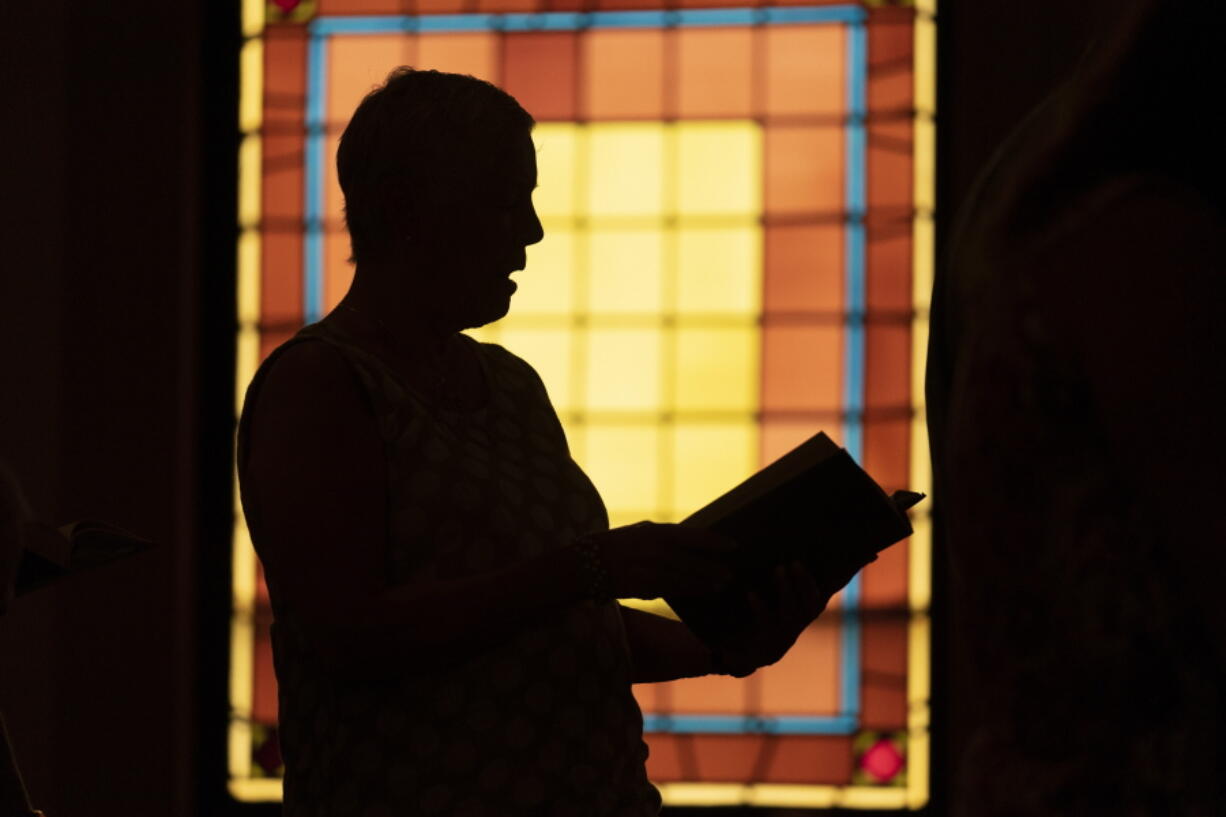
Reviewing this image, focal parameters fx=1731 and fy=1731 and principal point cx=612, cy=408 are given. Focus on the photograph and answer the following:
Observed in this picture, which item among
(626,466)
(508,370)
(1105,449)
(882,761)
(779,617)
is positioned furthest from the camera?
(626,466)

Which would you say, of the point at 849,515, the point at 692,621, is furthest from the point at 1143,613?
the point at 692,621

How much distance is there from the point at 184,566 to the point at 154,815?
2.11 feet

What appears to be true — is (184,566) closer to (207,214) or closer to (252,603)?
(252,603)

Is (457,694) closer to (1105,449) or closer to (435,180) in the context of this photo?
(435,180)

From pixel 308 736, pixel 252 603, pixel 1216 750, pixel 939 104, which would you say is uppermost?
pixel 939 104

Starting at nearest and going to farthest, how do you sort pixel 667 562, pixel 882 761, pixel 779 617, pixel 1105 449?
pixel 1105 449, pixel 667 562, pixel 779 617, pixel 882 761

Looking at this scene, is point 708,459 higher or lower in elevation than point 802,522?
lower

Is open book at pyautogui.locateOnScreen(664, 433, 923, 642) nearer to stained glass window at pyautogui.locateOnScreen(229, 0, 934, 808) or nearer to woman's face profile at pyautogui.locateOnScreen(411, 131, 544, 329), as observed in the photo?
woman's face profile at pyautogui.locateOnScreen(411, 131, 544, 329)

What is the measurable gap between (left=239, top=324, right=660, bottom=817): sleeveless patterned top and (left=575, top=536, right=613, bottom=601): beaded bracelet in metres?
0.06

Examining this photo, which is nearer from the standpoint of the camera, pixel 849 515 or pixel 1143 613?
pixel 1143 613

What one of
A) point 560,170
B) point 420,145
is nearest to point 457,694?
point 420,145

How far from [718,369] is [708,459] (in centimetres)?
24

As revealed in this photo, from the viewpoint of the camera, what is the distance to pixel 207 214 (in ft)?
15.3

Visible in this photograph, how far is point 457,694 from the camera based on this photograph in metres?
1.94
